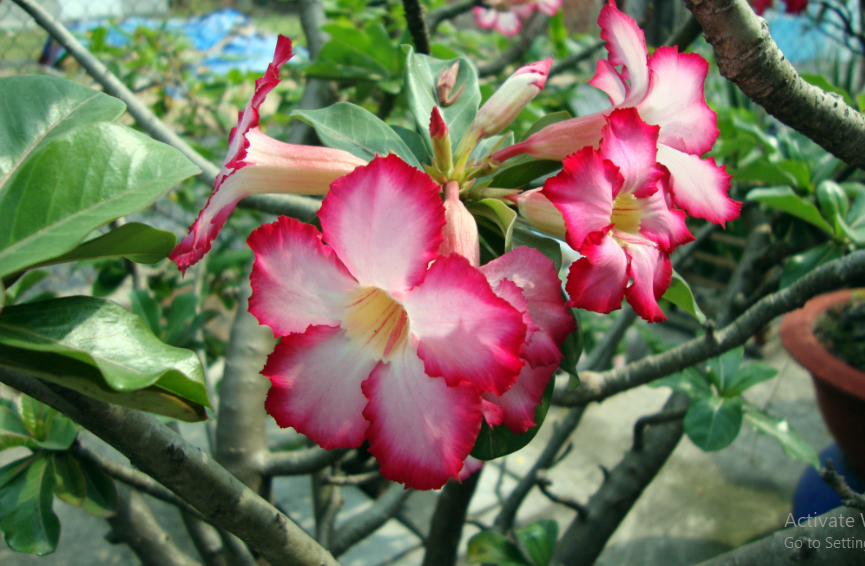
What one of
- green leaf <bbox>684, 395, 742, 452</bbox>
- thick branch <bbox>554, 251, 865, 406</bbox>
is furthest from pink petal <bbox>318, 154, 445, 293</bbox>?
green leaf <bbox>684, 395, 742, 452</bbox>

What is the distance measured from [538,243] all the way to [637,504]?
2.00 meters

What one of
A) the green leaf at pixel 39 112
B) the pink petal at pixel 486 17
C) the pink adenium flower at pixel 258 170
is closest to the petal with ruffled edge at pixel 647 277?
the pink adenium flower at pixel 258 170

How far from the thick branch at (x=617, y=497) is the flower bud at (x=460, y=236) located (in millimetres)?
792

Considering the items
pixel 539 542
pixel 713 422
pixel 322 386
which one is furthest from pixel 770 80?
pixel 539 542

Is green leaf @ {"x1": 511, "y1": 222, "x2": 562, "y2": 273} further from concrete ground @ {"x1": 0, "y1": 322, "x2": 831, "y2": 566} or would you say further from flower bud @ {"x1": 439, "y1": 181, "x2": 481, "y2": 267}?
concrete ground @ {"x1": 0, "y1": 322, "x2": 831, "y2": 566}

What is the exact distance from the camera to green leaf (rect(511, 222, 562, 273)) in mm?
505

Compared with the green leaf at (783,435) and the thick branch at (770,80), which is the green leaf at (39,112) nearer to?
the thick branch at (770,80)

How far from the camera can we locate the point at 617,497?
109 centimetres

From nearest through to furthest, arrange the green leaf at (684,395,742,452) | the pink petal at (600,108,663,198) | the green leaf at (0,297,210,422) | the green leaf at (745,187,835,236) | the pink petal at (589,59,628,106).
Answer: the green leaf at (0,297,210,422)
the pink petal at (600,108,663,198)
the pink petal at (589,59,628,106)
the green leaf at (684,395,742,452)
the green leaf at (745,187,835,236)

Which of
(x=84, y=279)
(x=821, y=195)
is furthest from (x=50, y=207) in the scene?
(x=84, y=279)

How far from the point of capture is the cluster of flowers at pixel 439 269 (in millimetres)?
374

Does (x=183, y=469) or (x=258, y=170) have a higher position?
(x=258, y=170)

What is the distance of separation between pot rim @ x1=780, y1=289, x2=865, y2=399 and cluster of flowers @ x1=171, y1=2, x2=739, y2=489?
3.66 ft

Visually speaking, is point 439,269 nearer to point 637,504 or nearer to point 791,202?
point 791,202
